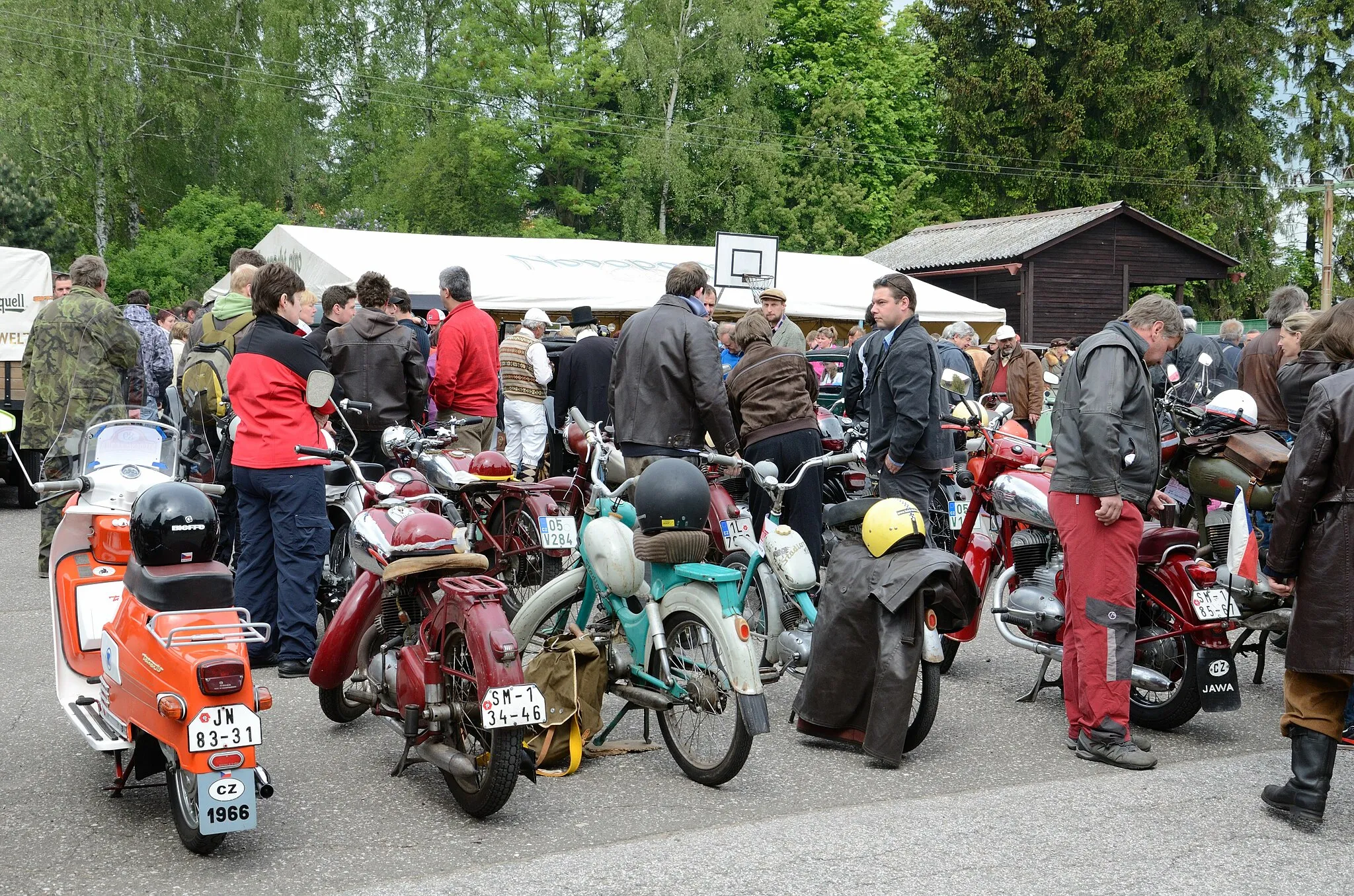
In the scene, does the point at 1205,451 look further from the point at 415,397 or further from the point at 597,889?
the point at 415,397

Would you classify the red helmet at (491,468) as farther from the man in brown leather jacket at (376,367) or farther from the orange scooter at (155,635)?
the orange scooter at (155,635)

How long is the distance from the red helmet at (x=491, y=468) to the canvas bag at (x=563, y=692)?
2840 millimetres

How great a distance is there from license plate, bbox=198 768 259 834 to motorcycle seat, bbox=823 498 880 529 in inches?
109

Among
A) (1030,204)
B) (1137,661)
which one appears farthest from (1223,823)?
(1030,204)

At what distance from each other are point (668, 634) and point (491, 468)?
10.1 feet

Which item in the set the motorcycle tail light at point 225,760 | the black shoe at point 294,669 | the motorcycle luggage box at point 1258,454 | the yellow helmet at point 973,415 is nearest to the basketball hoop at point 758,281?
the yellow helmet at point 973,415

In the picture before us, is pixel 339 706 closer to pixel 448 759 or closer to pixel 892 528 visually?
pixel 448 759

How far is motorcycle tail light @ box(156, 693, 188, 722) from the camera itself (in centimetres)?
404

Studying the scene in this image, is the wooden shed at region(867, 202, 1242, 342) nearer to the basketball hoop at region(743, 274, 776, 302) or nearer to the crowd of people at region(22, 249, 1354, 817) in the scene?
the basketball hoop at region(743, 274, 776, 302)

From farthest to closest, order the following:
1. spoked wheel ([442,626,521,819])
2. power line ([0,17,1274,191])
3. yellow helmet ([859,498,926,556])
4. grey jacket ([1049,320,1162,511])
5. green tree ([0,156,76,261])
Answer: power line ([0,17,1274,191]), green tree ([0,156,76,261]), yellow helmet ([859,498,926,556]), grey jacket ([1049,320,1162,511]), spoked wheel ([442,626,521,819])

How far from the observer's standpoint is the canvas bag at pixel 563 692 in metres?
5.14

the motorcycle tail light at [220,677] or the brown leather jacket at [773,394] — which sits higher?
the brown leather jacket at [773,394]

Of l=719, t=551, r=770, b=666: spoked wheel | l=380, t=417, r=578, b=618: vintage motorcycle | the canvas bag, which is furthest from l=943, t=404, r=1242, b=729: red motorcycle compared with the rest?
l=380, t=417, r=578, b=618: vintage motorcycle

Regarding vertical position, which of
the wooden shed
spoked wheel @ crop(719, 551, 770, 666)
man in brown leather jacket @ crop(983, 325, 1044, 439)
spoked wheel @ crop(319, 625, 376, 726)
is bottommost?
spoked wheel @ crop(319, 625, 376, 726)
